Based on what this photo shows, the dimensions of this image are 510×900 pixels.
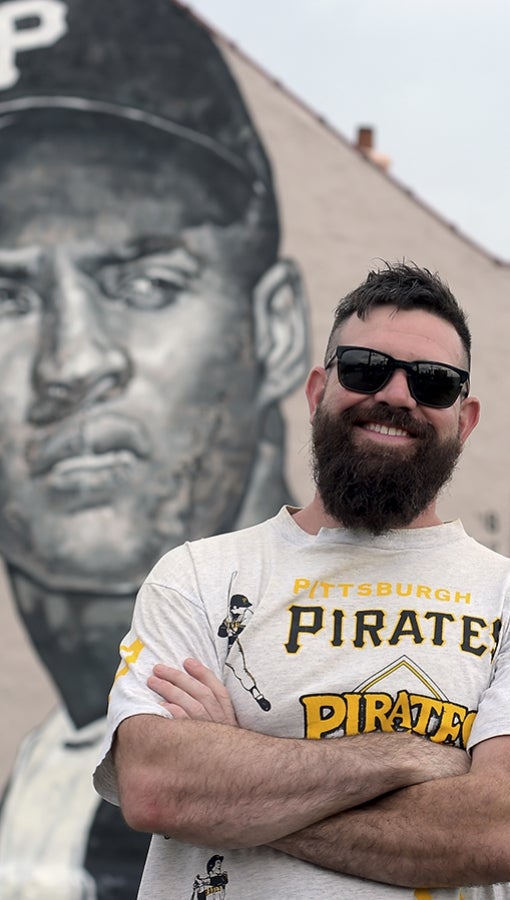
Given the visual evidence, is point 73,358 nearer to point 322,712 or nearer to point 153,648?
point 153,648

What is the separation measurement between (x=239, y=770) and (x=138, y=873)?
694 centimetres

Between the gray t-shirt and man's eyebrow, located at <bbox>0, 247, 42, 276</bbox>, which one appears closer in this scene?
the gray t-shirt

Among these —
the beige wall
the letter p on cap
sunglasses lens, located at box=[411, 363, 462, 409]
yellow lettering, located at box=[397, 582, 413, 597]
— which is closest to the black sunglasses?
sunglasses lens, located at box=[411, 363, 462, 409]

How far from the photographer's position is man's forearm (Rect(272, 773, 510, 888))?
8.21 ft

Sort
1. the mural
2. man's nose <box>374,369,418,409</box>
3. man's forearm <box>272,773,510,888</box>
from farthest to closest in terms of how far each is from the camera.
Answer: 1. the mural
2. man's nose <box>374,369,418,409</box>
3. man's forearm <box>272,773,510,888</box>

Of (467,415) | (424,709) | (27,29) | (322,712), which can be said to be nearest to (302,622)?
(322,712)

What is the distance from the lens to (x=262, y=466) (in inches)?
379

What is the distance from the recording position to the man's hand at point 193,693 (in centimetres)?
266

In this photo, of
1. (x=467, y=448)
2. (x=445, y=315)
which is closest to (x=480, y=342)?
(x=467, y=448)

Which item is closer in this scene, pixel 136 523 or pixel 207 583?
pixel 207 583

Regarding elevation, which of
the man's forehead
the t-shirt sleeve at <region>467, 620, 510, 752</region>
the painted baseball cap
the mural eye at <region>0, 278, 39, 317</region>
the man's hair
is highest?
the painted baseball cap

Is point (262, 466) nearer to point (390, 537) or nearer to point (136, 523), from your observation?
point (136, 523)

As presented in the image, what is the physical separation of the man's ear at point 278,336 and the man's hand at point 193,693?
22.9ft

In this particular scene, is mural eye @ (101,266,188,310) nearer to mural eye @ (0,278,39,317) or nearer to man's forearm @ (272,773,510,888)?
mural eye @ (0,278,39,317)
